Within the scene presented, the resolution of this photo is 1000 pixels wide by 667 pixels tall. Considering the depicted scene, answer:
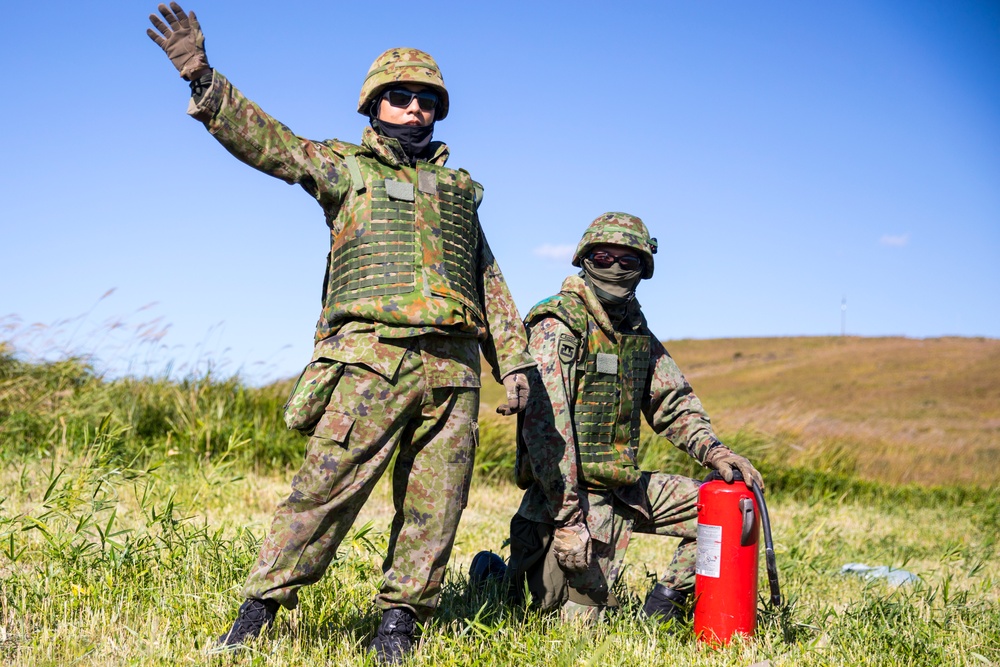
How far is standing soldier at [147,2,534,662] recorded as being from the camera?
135 inches

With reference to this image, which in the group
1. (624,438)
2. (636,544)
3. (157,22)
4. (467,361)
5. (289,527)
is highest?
(157,22)

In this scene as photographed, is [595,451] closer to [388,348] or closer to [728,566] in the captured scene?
[728,566]

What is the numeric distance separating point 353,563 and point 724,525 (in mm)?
1906

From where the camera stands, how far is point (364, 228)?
11.6ft

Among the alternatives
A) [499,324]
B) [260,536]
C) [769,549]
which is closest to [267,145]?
[499,324]

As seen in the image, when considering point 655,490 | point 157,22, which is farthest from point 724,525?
point 157,22

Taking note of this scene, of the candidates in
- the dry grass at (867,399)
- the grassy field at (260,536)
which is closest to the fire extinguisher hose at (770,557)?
the grassy field at (260,536)

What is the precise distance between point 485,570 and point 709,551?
126 centimetres

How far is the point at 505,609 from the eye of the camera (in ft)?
14.2

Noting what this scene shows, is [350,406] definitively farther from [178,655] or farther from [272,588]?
[178,655]

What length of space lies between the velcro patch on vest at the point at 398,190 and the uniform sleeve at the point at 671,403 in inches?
71.2

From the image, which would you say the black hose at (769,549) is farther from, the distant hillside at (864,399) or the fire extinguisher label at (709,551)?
the distant hillside at (864,399)

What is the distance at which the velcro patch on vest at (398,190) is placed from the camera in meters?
3.56

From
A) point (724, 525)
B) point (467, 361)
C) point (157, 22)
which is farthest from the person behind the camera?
point (724, 525)
